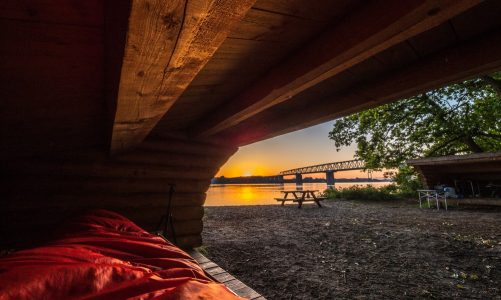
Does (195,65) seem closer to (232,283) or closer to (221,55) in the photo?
(221,55)

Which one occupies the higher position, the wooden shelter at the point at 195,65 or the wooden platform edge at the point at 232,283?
the wooden shelter at the point at 195,65

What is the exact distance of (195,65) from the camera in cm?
128

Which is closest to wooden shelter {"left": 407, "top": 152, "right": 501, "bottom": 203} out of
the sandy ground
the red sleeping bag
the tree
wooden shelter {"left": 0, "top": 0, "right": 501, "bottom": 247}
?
the sandy ground

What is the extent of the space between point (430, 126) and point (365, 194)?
535 centimetres

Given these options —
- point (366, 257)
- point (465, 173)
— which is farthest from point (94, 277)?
point (465, 173)

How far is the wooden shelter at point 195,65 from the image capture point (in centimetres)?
109

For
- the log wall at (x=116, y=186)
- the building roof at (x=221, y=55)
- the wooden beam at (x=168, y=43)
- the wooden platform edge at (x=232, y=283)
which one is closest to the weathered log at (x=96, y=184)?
the log wall at (x=116, y=186)

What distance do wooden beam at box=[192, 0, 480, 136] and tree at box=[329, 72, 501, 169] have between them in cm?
1425

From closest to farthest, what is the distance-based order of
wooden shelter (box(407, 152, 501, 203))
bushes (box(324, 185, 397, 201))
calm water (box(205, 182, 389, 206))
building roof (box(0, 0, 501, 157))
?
building roof (box(0, 0, 501, 157)), wooden shelter (box(407, 152, 501, 203)), bushes (box(324, 185, 397, 201)), calm water (box(205, 182, 389, 206))

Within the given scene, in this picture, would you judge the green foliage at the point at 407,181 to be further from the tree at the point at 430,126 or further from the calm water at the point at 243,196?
the calm water at the point at 243,196

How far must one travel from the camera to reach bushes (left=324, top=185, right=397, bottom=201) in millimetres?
15875

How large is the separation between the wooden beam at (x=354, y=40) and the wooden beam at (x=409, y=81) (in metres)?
0.75

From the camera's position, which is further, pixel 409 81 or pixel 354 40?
pixel 409 81

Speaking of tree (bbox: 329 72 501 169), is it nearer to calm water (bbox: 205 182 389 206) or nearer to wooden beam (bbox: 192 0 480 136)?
calm water (bbox: 205 182 389 206)
